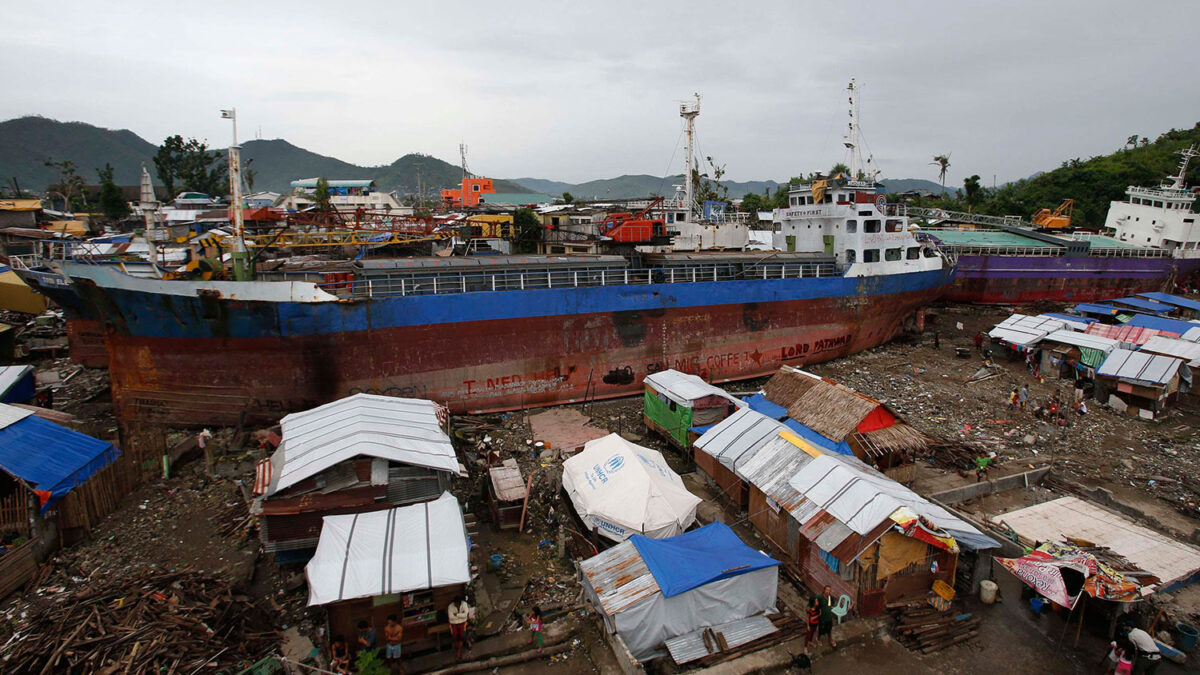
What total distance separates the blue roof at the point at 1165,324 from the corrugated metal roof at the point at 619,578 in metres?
20.9

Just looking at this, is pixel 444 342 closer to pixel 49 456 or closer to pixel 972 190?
pixel 49 456

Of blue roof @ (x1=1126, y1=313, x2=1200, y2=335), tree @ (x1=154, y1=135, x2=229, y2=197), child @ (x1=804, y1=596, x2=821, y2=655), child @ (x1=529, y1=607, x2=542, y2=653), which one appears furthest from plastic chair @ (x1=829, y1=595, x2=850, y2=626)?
tree @ (x1=154, y1=135, x2=229, y2=197)

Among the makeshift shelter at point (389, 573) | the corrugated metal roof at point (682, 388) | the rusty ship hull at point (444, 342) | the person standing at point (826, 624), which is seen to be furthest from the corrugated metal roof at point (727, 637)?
the rusty ship hull at point (444, 342)

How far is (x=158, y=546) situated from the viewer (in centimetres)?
869

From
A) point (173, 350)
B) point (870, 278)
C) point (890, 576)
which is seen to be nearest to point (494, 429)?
point (173, 350)

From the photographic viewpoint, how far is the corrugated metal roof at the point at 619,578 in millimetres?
6578

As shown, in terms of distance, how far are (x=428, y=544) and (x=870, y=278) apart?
18.8 meters

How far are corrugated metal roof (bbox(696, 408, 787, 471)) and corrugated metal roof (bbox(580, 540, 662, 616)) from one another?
10.6ft

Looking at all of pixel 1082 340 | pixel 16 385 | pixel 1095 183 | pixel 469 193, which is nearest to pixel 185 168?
pixel 469 193

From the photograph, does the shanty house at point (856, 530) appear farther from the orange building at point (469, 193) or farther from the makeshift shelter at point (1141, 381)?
the orange building at point (469, 193)

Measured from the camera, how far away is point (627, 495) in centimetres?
877

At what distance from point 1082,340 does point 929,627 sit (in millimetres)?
14767

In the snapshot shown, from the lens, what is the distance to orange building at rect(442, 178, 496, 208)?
69.1m

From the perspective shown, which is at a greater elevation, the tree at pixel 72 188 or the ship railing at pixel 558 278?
the tree at pixel 72 188
